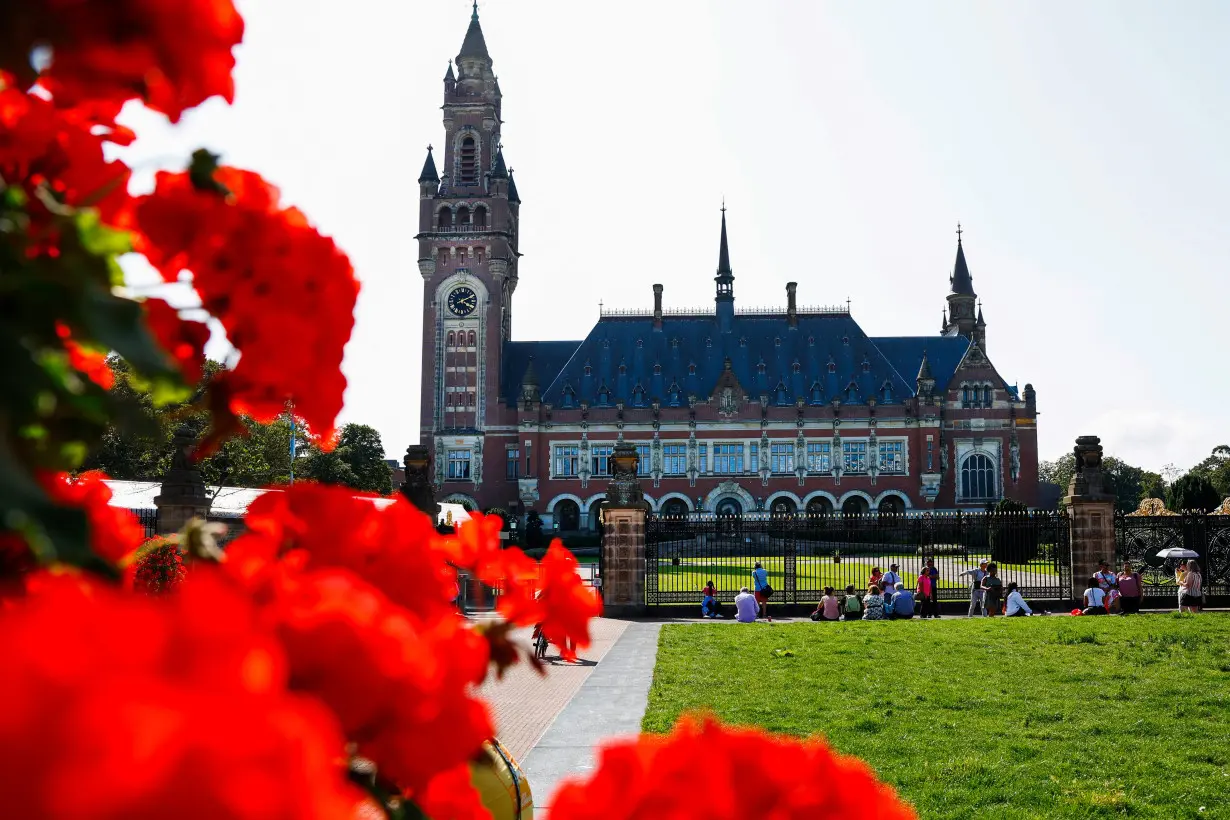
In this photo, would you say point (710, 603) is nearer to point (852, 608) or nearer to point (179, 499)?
point (852, 608)

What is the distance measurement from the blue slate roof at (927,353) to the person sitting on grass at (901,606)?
141ft

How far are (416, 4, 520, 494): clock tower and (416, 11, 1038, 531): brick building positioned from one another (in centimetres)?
8

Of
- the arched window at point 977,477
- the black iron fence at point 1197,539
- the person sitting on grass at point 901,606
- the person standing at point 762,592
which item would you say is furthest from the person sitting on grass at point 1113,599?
the arched window at point 977,477

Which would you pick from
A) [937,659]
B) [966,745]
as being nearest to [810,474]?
[937,659]

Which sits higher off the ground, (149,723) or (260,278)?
(260,278)

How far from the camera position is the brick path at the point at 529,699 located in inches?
393

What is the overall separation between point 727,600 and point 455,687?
24249 millimetres

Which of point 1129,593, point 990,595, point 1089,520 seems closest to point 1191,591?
point 1129,593

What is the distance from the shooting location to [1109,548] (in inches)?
908

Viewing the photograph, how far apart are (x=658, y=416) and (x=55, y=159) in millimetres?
58836

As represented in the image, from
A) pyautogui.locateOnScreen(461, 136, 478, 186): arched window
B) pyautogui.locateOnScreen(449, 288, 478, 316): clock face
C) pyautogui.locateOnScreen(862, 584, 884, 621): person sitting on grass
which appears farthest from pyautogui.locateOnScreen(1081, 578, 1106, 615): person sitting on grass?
pyautogui.locateOnScreen(461, 136, 478, 186): arched window

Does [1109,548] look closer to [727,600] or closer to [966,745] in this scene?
[727,600]

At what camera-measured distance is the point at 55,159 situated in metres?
1.26

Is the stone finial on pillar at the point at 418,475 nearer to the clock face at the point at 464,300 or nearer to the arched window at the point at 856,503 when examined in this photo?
the clock face at the point at 464,300
